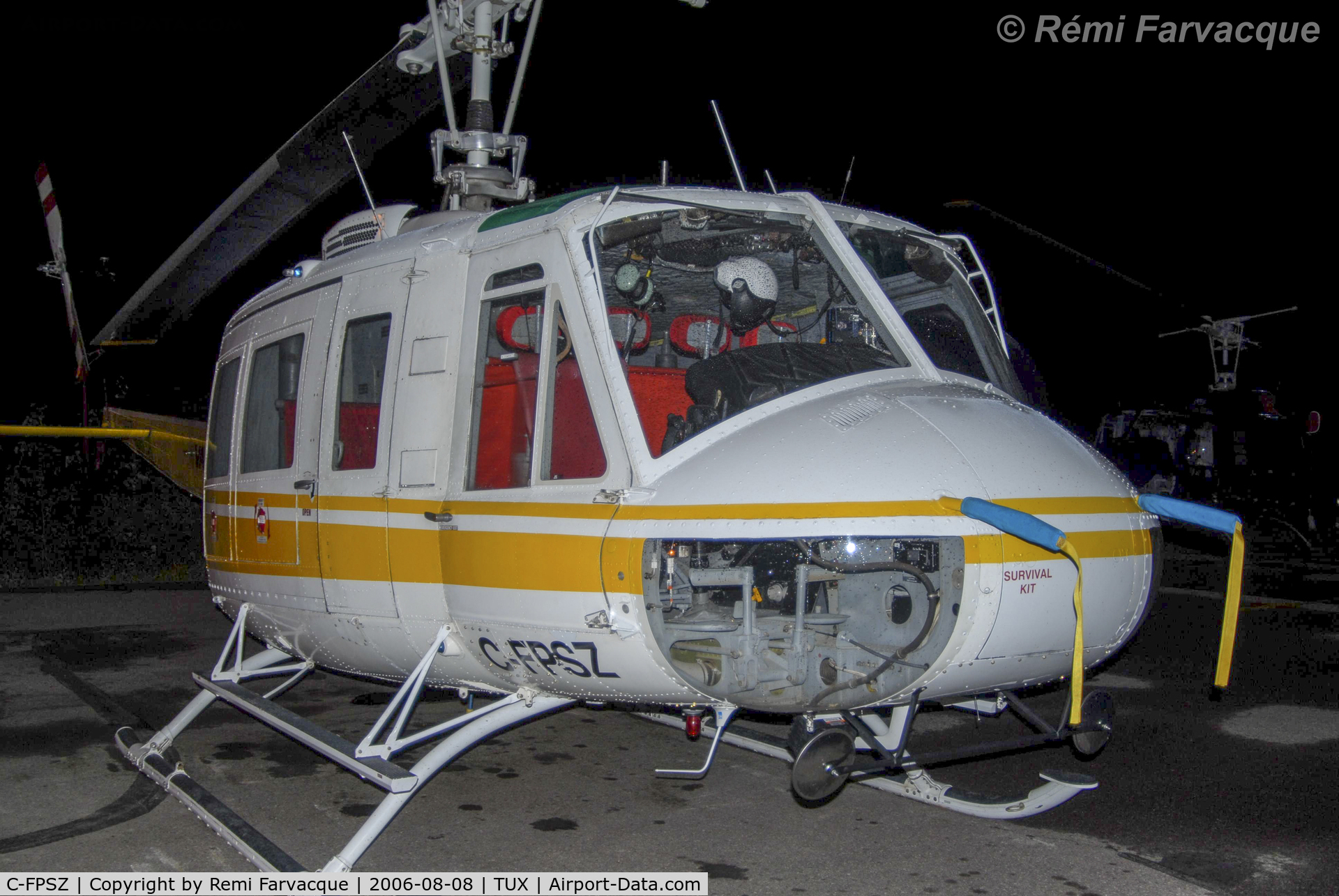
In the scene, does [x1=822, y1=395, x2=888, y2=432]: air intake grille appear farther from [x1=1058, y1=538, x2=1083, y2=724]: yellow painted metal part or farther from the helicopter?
[x1=1058, y1=538, x2=1083, y2=724]: yellow painted metal part

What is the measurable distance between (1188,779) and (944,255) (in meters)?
2.94

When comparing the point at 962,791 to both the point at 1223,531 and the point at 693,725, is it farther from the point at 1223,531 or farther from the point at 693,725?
the point at 1223,531

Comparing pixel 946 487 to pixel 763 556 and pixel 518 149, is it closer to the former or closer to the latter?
pixel 763 556

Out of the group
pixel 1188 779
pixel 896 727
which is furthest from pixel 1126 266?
pixel 896 727

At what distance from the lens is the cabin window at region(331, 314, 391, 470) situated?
4660 mm

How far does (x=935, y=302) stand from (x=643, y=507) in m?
1.82

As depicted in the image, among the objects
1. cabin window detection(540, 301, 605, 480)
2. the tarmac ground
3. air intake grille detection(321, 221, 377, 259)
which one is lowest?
the tarmac ground

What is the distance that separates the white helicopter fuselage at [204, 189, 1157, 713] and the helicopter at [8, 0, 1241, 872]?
1cm

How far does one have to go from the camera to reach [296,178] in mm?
8242

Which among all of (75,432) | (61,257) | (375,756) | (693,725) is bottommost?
(375,756)

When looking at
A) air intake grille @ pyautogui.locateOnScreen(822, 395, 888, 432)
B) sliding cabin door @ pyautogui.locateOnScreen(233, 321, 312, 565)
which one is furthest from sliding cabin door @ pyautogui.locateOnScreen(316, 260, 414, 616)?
air intake grille @ pyautogui.locateOnScreen(822, 395, 888, 432)

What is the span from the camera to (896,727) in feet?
14.3

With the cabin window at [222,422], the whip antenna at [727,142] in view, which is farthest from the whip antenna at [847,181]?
the cabin window at [222,422]

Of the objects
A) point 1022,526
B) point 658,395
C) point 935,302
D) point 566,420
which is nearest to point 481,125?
point 658,395
